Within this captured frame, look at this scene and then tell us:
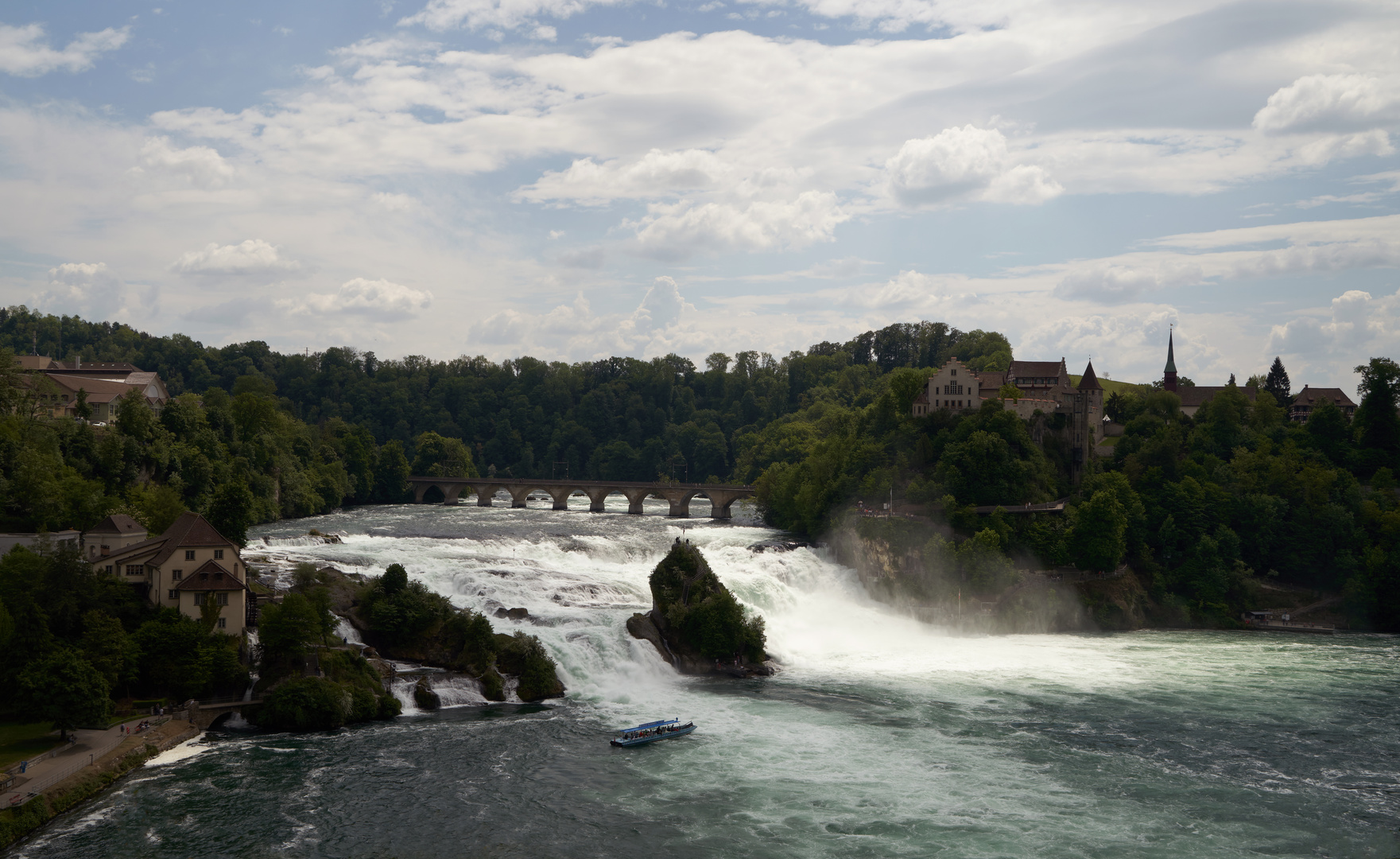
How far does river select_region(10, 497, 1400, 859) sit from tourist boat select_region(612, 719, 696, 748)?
0.72 m

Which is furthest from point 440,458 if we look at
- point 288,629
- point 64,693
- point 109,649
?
point 64,693

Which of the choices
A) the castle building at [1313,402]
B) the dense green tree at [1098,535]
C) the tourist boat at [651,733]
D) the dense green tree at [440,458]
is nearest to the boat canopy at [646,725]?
the tourist boat at [651,733]

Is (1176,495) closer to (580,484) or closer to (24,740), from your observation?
(580,484)

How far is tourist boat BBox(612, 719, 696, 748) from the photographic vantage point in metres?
49.2

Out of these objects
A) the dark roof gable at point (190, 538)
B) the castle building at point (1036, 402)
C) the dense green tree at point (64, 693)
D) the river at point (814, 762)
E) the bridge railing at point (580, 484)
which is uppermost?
the castle building at point (1036, 402)

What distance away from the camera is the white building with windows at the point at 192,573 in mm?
53625

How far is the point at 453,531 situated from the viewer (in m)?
104

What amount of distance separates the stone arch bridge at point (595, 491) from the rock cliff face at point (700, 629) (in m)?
68.0

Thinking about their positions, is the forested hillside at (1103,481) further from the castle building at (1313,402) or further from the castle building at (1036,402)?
the castle building at (1313,402)

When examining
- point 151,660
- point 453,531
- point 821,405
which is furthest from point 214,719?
point 821,405

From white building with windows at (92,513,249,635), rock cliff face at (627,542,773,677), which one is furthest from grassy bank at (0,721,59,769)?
rock cliff face at (627,542,773,677)

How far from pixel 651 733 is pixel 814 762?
8.11 meters

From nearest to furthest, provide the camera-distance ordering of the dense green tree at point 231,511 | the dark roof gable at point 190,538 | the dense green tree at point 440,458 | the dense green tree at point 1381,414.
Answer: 1. the dark roof gable at point 190,538
2. the dense green tree at point 231,511
3. the dense green tree at point 1381,414
4. the dense green tree at point 440,458

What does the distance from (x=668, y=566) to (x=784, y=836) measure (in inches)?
1192
